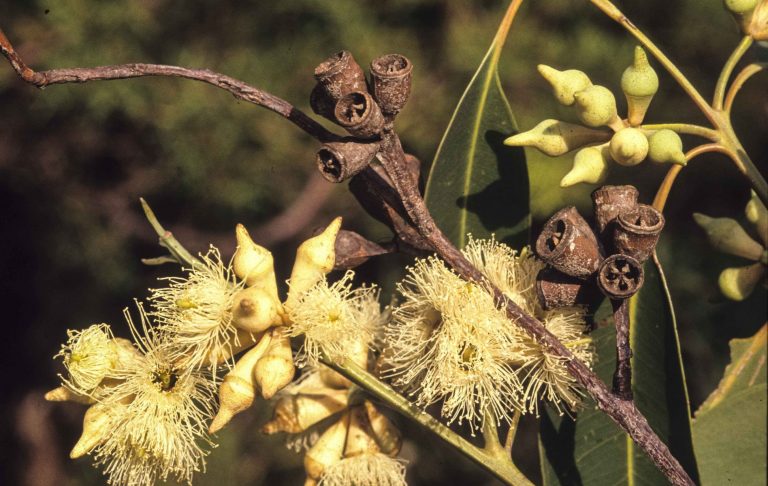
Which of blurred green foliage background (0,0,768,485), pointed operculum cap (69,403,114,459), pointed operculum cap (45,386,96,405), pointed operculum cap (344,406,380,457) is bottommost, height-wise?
pointed operculum cap (344,406,380,457)

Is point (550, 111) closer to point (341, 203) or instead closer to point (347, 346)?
point (341, 203)

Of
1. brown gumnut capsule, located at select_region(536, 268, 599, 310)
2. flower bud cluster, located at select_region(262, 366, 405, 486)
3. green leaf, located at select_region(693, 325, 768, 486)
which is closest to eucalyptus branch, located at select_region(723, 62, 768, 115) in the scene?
brown gumnut capsule, located at select_region(536, 268, 599, 310)

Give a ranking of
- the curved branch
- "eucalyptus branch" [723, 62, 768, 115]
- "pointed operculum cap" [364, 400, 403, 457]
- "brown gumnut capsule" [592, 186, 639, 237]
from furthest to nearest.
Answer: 1. "pointed operculum cap" [364, 400, 403, 457]
2. "eucalyptus branch" [723, 62, 768, 115]
3. "brown gumnut capsule" [592, 186, 639, 237]
4. the curved branch

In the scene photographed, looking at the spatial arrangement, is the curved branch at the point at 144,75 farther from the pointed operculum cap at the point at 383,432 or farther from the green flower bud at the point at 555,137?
the pointed operculum cap at the point at 383,432

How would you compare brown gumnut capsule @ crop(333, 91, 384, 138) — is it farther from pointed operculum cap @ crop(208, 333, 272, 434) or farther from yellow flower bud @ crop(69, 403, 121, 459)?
yellow flower bud @ crop(69, 403, 121, 459)

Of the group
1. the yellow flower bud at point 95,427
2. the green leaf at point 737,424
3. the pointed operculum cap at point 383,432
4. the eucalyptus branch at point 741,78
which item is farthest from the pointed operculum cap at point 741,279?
the yellow flower bud at point 95,427

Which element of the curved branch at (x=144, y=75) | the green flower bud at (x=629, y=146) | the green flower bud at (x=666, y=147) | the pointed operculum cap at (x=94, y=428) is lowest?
the green flower bud at (x=666, y=147)
